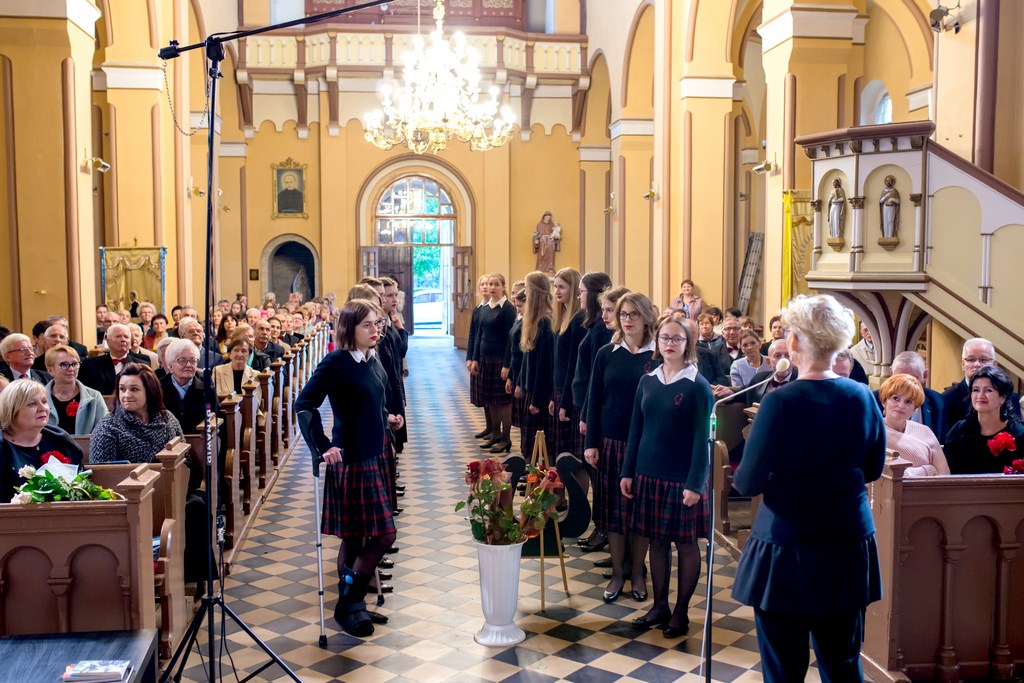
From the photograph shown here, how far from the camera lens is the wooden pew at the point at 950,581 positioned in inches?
179

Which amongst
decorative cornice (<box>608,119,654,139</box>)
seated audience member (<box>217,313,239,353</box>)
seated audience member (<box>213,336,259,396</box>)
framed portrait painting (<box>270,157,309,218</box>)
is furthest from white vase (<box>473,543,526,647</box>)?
framed portrait painting (<box>270,157,309,218</box>)

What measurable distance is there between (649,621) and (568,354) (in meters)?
2.33

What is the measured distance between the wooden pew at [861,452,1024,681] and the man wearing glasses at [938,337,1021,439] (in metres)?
0.89

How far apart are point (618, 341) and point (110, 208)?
9.79 metres

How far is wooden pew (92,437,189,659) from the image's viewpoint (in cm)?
480

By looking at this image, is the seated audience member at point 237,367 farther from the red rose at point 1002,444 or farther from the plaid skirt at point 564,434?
the red rose at point 1002,444

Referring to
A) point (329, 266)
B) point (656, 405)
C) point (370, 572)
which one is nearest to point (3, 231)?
point (370, 572)

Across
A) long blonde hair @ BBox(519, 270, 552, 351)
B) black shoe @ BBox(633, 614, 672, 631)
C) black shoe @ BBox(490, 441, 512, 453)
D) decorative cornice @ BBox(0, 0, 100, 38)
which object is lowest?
black shoe @ BBox(633, 614, 672, 631)

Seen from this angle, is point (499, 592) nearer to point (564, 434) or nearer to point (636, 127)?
point (564, 434)

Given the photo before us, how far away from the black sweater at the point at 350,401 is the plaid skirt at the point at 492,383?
4.93m

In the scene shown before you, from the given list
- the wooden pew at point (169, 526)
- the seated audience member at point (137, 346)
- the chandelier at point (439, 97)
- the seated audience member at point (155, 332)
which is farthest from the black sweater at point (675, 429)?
the chandelier at point (439, 97)

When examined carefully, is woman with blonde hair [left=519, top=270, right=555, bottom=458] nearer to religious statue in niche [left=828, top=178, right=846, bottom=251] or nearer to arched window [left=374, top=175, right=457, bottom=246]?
religious statue in niche [left=828, top=178, right=846, bottom=251]

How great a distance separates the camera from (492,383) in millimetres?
10297

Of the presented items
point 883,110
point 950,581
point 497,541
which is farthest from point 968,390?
point 883,110
